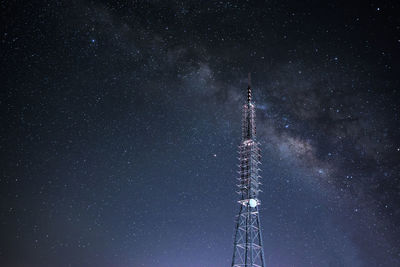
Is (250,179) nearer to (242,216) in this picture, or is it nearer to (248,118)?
(242,216)

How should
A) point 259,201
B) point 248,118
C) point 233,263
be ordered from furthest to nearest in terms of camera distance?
point 248,118, point 259,201, point 233,263

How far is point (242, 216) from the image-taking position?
32.6 meters

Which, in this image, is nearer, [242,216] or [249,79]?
[242,216]

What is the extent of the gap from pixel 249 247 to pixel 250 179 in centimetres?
555

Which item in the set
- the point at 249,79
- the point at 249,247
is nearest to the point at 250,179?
the point at 249,247

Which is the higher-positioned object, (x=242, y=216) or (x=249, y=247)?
(x=242, y=216)

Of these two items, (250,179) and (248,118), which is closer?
(250,179)

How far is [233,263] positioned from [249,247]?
1.75m

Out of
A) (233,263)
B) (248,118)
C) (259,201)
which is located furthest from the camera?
(248,118)

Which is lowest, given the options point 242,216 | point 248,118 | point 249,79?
point 242,216

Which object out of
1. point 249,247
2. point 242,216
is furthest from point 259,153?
point 249,247

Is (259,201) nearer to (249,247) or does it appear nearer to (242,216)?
(242,216)

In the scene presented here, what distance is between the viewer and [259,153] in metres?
35.0

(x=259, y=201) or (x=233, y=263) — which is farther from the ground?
(x=259, y=201)
